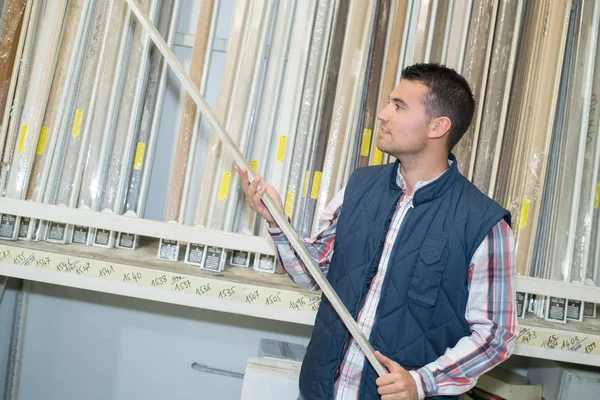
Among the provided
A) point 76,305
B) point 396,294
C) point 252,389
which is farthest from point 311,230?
point 76,305

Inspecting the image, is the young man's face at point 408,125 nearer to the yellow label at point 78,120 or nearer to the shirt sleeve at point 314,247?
the shirt sleeve at point 314,247

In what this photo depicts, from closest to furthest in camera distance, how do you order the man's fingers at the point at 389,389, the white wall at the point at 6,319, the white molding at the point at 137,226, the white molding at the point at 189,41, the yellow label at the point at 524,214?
the man's fingers at the point at 389,389 < the white molding at the point at 137,226 < the yellow label at the point at 524,214 < the white molding at the point at 189,41 < the white wall at the point at 6,319

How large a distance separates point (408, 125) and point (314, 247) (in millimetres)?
408

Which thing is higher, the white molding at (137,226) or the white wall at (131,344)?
the white molding at (137,226)

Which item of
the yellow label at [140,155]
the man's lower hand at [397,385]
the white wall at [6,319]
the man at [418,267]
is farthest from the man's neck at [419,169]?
the white wall at [6,319]

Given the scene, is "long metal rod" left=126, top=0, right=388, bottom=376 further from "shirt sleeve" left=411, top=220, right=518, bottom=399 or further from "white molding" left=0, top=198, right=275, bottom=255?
"white molding" left=0, top=198, right=275, bottom=255

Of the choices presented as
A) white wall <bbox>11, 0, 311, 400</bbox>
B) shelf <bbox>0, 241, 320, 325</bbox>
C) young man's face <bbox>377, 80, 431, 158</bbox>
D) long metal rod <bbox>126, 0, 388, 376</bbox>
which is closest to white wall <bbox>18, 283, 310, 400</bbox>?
white wall <bbox>11, 0, 311, 400</bbox>

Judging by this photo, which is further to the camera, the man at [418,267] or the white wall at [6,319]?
the white wall at [6,319]

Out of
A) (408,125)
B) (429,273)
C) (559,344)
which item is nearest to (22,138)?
(408,125)

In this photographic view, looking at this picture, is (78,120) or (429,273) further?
(78,120)

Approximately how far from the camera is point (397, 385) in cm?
122

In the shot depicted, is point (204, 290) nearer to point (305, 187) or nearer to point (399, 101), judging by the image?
point (305, 187)

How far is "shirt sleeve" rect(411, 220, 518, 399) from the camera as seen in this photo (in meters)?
1.25

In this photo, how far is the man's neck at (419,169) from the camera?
4.61 ft
